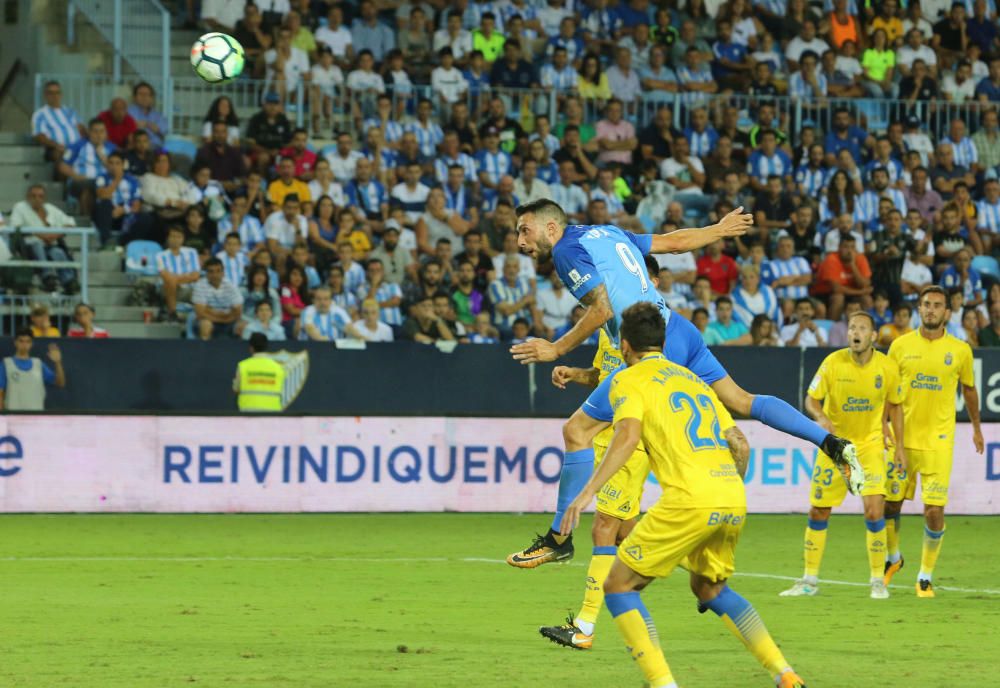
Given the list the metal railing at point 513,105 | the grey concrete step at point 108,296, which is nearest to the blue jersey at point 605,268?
the grey concrete step at point 108,296

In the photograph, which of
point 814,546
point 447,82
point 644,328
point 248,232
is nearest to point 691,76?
point 447,82

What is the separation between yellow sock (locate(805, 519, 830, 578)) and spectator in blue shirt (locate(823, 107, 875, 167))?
46.1 feet

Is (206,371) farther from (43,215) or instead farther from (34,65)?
(34,65)

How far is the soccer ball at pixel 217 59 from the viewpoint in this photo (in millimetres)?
18609

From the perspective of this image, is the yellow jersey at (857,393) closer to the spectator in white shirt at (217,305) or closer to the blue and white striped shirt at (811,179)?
the spectator in white shirt at (217,305)

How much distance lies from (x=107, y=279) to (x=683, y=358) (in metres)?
13.5

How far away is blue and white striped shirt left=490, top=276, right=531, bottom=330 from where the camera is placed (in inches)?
848

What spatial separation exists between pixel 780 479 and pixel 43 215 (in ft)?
31.0

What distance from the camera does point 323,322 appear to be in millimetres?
20609

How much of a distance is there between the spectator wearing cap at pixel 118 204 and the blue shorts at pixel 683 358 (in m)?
13.3

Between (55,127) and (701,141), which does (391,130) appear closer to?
(55,127)

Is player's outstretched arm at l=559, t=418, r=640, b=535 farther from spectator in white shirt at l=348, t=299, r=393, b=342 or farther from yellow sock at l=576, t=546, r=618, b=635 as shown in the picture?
spectator in white shirt at l=348, t=299, r=393, b=342

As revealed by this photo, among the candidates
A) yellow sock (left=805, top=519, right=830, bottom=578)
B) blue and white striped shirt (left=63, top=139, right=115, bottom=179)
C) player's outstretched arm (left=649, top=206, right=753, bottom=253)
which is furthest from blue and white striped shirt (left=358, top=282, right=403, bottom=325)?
player's outstretched arm (left=649, top=206, right=753, bottom=253)

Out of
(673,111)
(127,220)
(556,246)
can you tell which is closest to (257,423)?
(127,220)
